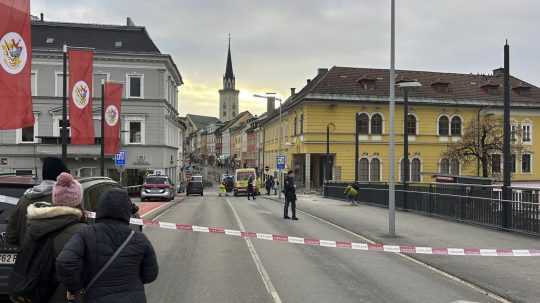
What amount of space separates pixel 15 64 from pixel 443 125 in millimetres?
53801

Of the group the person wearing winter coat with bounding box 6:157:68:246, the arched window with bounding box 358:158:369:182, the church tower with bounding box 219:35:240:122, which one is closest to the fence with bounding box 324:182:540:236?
the person wearing winter coat with bounding box 6:157:68:246

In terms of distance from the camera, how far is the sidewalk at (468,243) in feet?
29.4

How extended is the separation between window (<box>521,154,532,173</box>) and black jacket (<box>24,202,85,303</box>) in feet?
207

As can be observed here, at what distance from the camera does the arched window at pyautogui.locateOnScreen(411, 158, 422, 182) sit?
2239 inches

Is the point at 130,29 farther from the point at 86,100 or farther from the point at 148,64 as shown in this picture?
the point at 86,100

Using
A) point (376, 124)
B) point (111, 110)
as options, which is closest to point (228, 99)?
point (376, 124)

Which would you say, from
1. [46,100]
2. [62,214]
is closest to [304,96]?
[46,100]

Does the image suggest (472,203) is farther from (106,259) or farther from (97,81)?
(97,81)

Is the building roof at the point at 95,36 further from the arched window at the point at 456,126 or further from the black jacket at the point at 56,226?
the black jacket at the point at 56,226

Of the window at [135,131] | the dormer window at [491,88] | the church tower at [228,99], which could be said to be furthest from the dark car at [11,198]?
the church tower at [228,99]

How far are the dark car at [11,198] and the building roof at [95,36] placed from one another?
49294 millimetres

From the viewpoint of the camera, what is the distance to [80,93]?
21.1m

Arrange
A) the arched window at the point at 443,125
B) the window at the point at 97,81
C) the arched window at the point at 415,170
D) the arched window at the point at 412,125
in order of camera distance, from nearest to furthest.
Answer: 1. the window at the point at 97,81
2. the arched window at the point at 415,170
3. the arched window at the point at 412,125
4. the arched window at the point at 443,125

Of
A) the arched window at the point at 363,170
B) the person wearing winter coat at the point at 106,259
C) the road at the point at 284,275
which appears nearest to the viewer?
the person wearing winter coat at the point at 106,259
